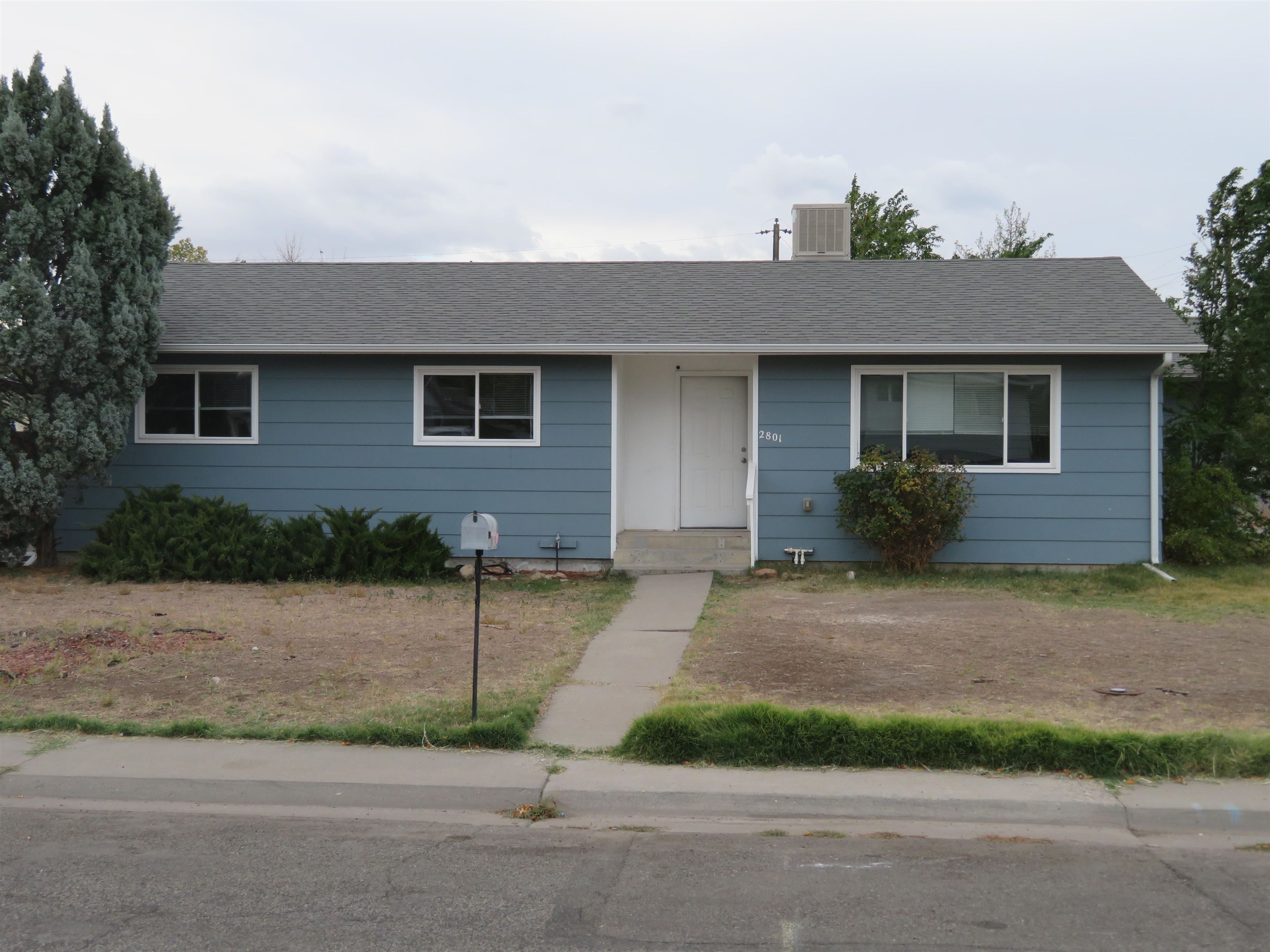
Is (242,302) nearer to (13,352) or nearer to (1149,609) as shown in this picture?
(13,352)

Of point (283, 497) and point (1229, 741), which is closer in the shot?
point (1229, 741)

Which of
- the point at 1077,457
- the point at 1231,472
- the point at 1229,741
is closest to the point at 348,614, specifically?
the point at 1229,741

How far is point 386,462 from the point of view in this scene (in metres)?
13.7

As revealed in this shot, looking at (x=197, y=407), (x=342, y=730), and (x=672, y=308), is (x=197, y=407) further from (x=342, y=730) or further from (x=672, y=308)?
(x=342, y=730)

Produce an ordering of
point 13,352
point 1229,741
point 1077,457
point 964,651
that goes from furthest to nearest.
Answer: point 1077,457
point 13,352
point 964,651
point 1229,741

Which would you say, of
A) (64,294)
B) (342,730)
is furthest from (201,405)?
(342,730)

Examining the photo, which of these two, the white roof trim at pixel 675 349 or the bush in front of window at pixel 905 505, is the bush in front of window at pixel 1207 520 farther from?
the bush in front of window at pixel 905 505

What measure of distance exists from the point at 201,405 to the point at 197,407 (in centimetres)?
5

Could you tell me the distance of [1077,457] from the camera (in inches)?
516

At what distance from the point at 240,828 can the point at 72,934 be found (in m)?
1.28

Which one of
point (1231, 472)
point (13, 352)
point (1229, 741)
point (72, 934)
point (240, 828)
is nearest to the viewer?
point (72, 934)

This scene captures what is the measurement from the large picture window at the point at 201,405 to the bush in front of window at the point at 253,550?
139 centimetres

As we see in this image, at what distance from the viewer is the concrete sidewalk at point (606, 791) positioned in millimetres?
5324

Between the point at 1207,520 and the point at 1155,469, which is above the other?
the point at 1155,469
